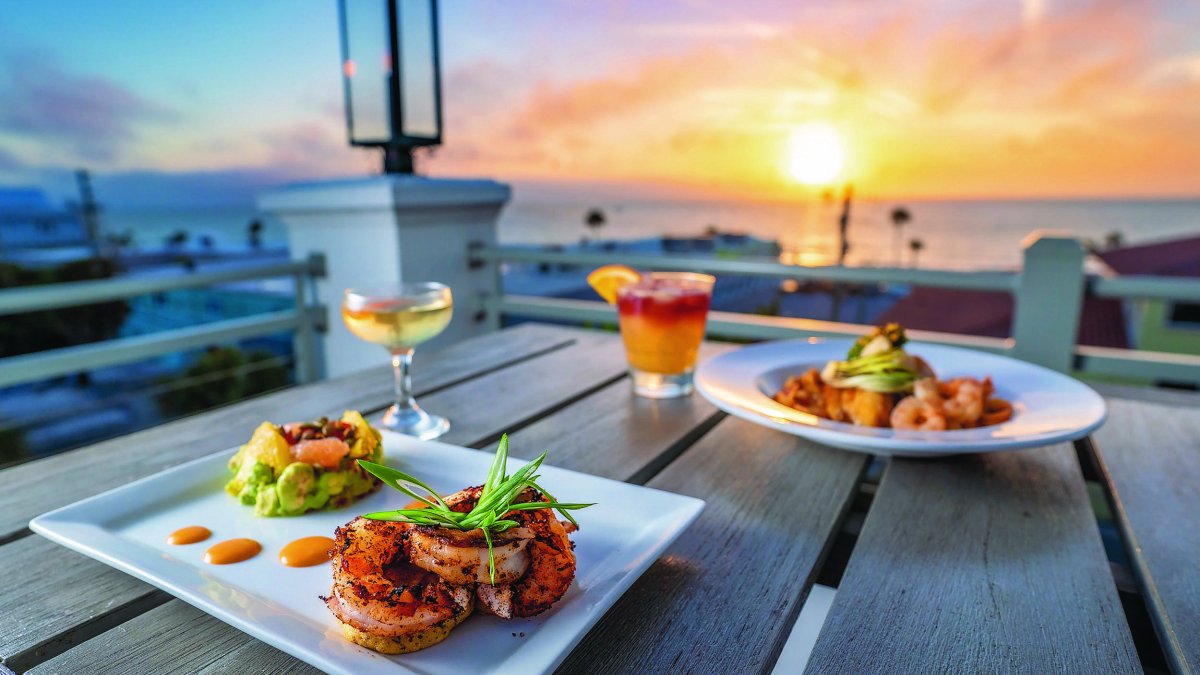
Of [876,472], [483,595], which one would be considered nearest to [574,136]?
[876,472]

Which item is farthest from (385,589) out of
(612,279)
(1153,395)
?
(1153,395)

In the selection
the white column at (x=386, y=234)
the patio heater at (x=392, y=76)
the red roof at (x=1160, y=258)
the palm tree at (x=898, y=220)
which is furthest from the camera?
the palm tree at (x=898, y=220)

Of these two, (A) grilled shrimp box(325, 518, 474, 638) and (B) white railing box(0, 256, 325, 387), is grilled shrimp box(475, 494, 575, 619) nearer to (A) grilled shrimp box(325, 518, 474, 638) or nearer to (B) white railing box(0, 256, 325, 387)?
(A) grilled shrimp box(325, 518, 474, 638)

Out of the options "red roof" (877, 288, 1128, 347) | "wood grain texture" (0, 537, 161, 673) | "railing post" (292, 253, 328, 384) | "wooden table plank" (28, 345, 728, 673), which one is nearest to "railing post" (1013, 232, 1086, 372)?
"wooden table plank" (28, 345, 728, 673)

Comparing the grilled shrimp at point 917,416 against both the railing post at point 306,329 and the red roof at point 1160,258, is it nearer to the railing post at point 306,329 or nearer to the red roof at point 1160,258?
the railing post at point 306,329

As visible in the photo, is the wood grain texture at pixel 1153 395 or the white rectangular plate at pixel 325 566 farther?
the wood grain texture at pixel 1153 395

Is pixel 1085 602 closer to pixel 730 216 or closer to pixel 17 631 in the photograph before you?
pixel 17 631

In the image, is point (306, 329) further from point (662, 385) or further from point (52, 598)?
point (52, 598)

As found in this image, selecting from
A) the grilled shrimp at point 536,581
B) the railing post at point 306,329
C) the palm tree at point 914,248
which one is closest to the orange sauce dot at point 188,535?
the grilled shrimp at point 536,581
